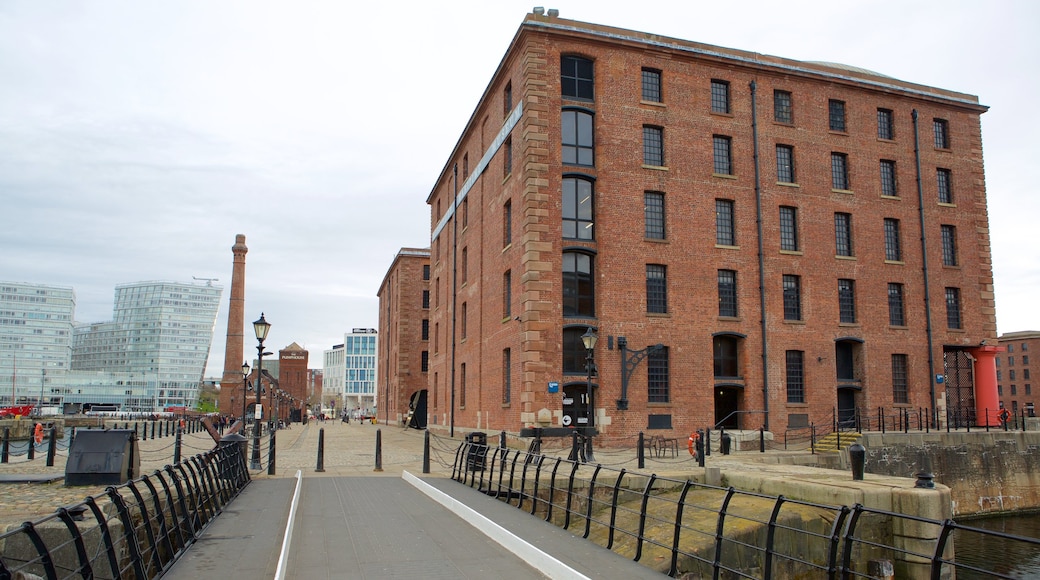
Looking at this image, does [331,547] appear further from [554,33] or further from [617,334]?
[554,33]

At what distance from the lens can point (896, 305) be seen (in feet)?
115

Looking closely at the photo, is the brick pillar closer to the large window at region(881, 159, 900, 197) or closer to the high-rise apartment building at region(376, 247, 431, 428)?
the high-rise apartment building at region(376, 247, 431, 428)

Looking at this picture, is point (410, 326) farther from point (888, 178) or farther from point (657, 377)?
point (888, 178)

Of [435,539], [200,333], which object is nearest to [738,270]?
[435,539]

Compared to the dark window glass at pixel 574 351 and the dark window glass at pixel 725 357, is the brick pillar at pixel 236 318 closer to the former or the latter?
the dark window glass at pixel 574 351

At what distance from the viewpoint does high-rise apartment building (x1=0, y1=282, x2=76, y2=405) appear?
17988 centimetres

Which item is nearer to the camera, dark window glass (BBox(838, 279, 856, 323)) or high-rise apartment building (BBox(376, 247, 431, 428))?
dark window glass (BBox(838, 279, 856, 323))

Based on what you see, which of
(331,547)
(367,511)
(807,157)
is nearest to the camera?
(331,547)

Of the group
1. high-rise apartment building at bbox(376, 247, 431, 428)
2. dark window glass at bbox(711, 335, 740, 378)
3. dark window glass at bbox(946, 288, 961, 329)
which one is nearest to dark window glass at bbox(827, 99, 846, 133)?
dark window glass at bbox(946, 288, 961, 329)

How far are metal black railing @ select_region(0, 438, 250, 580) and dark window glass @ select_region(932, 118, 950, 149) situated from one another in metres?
36.1

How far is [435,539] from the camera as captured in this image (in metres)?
→ 10.8

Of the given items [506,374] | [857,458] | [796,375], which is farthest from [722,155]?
[857,458]

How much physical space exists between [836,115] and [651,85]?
9.70m

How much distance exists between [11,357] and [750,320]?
203 m
